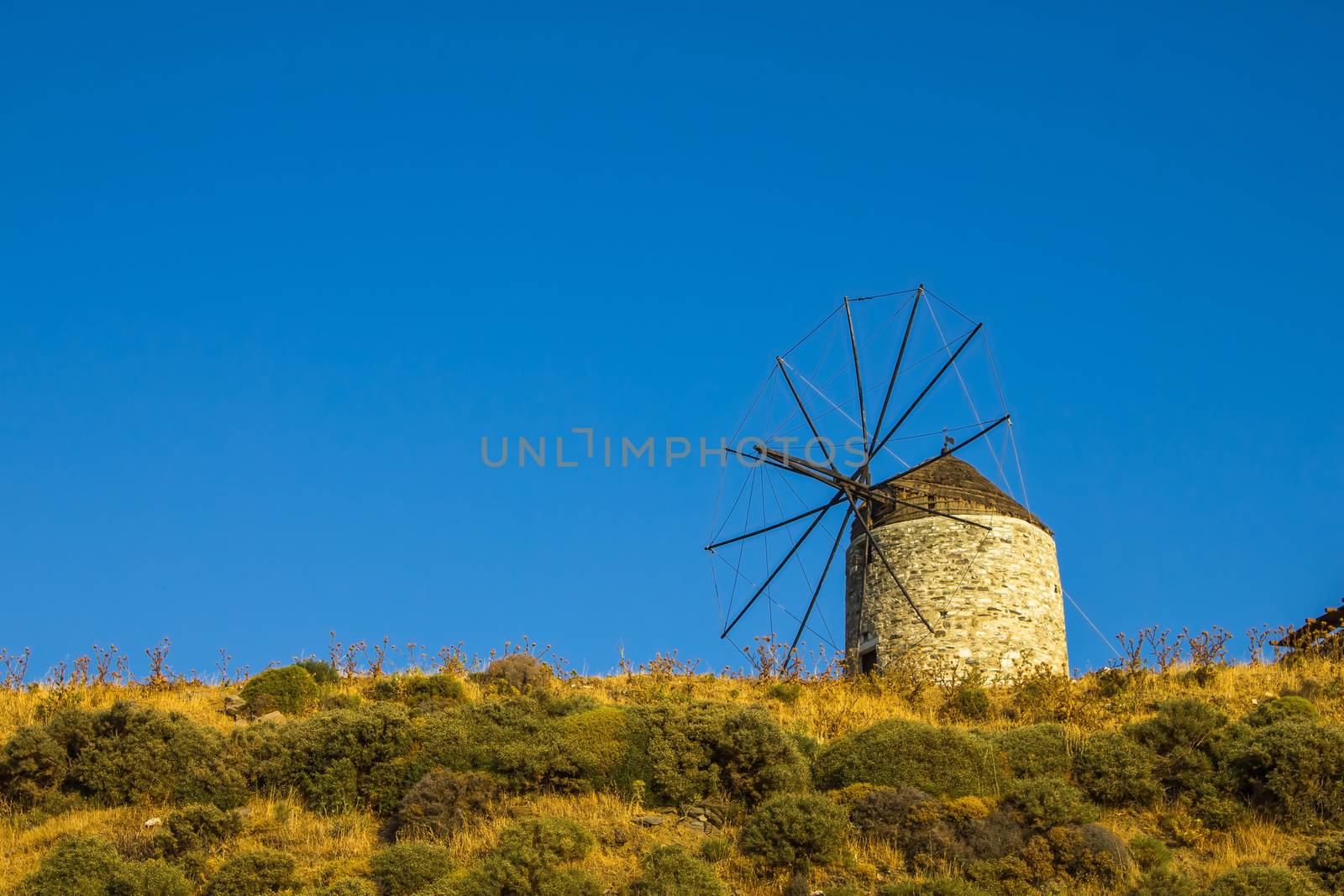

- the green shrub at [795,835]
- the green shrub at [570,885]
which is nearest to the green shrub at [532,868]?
the green shrub at [570,885]

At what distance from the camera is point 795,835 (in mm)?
15609

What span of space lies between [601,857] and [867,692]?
30.9 feet

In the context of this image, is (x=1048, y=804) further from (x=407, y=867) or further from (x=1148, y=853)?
(x=407, y=867)

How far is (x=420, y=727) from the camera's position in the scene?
1931 cm

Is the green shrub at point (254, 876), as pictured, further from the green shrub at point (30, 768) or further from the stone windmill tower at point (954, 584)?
the stone windmill tower at point (954, 584)

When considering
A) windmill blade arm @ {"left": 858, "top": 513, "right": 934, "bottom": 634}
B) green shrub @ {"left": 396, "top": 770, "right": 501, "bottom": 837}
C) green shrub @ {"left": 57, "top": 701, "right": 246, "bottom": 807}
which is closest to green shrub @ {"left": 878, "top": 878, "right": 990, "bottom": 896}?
green shrub @ {"left": 396, "top": 770, "right": 501, "bottom": 837}

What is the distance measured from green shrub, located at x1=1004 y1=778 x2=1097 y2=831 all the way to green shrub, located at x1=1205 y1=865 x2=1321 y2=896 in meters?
2.08

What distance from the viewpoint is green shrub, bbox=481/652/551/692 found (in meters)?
23.8

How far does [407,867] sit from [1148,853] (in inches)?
341

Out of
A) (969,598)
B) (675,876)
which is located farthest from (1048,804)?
(969,598)

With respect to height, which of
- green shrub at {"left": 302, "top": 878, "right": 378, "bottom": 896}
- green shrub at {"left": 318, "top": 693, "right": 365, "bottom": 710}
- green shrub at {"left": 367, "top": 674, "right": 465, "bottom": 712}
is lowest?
green shrub at {"left": 302, "top": 878, "right": 378, "bottom": 896}

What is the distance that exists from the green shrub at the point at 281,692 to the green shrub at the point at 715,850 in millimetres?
9024

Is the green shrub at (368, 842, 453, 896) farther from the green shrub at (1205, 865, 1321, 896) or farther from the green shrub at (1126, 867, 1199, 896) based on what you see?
the green shrub at (1205, 865, 1321, 896)

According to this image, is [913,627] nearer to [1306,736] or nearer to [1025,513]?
[1025,513]
